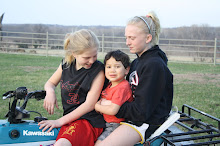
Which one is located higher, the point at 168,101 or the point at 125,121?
the point at 168,101

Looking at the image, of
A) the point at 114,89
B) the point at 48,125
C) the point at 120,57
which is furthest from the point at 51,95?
the point at 120,57

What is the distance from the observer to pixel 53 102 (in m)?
2.94

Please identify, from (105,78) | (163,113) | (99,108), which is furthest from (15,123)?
(163,113)

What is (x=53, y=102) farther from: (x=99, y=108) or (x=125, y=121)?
(x=125, y=121)

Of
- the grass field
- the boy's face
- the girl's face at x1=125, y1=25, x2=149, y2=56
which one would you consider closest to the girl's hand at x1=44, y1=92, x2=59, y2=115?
the boy's face

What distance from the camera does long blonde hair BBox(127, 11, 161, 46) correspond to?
2.87 meters

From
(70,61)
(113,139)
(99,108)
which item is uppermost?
(70,61)

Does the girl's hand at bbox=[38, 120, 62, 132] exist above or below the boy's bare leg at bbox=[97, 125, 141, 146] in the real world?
above

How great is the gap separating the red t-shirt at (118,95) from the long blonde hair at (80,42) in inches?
17.5

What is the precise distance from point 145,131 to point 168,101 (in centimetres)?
39

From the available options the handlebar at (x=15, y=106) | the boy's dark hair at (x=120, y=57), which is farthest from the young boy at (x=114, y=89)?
the handlebar at (x=15, y=106)

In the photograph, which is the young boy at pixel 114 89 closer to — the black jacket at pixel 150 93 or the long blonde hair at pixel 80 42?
the black jacket at pixel 150 93

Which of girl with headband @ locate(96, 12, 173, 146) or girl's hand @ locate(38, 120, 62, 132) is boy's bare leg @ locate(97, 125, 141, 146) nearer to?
girl with headband @ locate(96, 12, 173, 146)

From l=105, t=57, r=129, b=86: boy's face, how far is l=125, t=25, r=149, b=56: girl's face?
0.25 m
